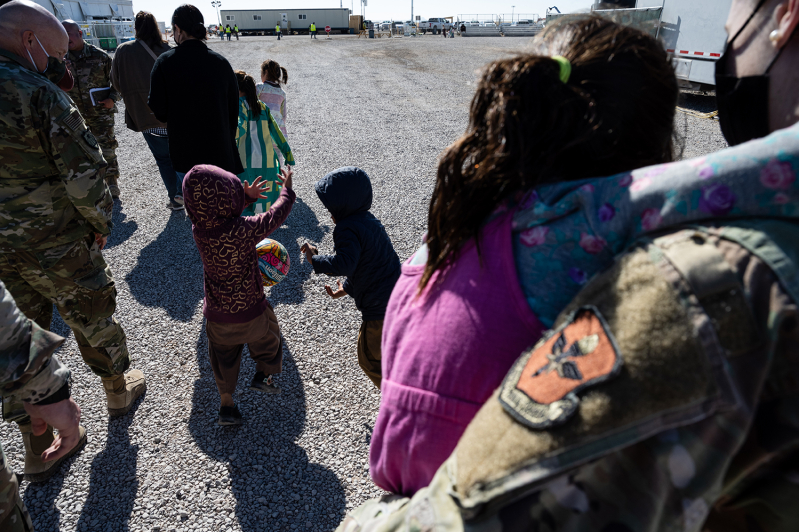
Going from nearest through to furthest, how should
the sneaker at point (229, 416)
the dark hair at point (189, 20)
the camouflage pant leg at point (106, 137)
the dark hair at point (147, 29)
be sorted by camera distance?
the sneaker at point (229, 416) → the dark hair at point (189, 20) → the dark hair at point (147, 29) → the camouflage pant leg at point (106, 137)

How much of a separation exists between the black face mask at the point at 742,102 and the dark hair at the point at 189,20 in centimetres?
410

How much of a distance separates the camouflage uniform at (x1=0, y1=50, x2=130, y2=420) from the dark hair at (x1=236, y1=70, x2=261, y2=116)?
2534mm

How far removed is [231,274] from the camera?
2859mm

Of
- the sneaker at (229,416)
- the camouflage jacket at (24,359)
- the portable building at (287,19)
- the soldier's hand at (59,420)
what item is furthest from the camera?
the portable building at (287,19)

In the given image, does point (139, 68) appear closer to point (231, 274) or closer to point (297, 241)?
point (297, 241)

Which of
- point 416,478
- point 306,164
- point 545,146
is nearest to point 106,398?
point 416,478

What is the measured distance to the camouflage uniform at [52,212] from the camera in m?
2.50

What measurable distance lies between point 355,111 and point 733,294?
40.6ft

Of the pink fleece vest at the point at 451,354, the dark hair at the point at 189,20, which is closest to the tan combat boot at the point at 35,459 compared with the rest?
the pink fleece vest at the point at 451,354

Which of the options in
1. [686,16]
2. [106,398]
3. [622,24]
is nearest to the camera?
[622,24]

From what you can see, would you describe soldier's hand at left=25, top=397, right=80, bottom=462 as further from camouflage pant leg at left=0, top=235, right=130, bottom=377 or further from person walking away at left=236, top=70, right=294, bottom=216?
person walking away at left=236, top=70, right=294, bottom=216

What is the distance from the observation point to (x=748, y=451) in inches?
24.6

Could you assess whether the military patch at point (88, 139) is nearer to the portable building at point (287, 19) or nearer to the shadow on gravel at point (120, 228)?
the shadow on gravel at point (120, 228)

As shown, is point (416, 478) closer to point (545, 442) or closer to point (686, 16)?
point (545, 442)
